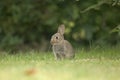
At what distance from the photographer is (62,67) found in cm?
1037

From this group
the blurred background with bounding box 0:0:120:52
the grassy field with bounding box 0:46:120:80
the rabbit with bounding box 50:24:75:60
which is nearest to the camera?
the grassy field with bounding box 0:46:120:80

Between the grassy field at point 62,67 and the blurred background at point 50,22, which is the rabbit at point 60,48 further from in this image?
the blurred background at point 50,22

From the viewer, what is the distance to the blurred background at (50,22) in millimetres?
17609

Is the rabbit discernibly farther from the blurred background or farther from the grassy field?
the blurred background

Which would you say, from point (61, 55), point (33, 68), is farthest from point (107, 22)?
point (33, 68)

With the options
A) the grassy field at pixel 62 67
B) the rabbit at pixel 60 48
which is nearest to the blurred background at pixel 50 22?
the grassy field at pixel 62 67

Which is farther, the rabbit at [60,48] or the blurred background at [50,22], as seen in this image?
the blurred background at [50,22]

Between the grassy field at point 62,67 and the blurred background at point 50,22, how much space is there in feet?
14.5

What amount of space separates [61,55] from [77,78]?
297 cm

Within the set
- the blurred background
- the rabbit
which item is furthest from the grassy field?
the blurred background

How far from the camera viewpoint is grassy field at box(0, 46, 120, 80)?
930 centimetres

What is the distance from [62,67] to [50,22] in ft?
24.8

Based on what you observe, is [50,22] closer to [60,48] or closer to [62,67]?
→ [60,48]

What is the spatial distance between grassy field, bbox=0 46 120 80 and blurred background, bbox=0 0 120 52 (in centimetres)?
442
